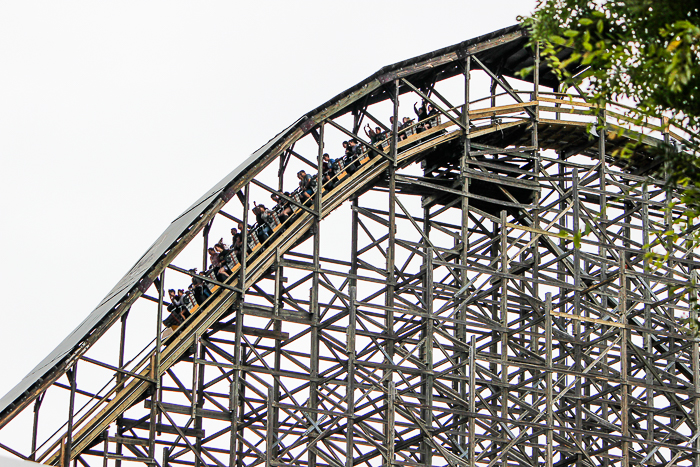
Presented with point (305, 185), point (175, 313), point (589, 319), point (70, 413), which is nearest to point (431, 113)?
point (305, 185)

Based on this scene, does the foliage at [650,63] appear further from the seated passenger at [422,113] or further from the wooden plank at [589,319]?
the seated passenger at [422,113]

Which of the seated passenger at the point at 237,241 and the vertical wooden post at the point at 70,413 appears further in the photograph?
the seated passenger at the point at 237,241

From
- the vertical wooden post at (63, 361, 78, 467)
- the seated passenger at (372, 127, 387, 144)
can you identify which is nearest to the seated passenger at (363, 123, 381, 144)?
the seated passenger at (372, 127, 387, 144)

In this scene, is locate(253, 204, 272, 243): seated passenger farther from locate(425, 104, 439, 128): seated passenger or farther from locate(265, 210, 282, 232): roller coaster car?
locate(425, 104, 439, 128): seated passenger

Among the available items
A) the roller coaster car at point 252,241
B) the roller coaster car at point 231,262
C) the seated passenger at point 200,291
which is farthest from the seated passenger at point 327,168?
the seated passenger at point 200,291

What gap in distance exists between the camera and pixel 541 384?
109 ft

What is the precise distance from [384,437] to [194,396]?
14.9 ft

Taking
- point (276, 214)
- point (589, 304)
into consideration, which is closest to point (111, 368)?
point (276, 214)

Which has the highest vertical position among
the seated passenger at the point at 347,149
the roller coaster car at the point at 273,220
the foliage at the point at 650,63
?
the foliage at the point at 650,63

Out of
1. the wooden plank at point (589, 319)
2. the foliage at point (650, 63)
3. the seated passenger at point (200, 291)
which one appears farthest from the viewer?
the wooden plank at point (589, 319)

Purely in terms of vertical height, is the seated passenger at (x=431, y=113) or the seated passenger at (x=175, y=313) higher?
the seated passenger at (x=431, y=113)

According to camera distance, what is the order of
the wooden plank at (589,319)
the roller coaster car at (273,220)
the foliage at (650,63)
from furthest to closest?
the roller coaster car at (273,220), the wooden plank at (589,319), the foliage at (650,63)

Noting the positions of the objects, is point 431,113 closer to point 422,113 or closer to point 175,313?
point 422,113

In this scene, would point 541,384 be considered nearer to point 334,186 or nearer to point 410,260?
point 410,260
